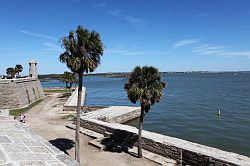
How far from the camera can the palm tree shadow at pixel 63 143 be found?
2063 centimetres

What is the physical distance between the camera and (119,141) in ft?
71.6

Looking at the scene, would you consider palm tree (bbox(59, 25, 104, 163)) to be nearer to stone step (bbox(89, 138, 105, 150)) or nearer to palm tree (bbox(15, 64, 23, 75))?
stone step (bbox(89, 138, 105, 150))

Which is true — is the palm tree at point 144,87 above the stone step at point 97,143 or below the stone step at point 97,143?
above

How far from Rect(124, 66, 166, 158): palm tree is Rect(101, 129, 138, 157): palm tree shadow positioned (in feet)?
6.85

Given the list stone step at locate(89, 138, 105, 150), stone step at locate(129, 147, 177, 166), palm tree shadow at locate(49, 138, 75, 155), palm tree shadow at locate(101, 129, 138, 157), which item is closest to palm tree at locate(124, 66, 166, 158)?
stone step at locate(129, 147, 177, 166)

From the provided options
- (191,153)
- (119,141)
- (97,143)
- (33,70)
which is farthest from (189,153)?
(33,70)

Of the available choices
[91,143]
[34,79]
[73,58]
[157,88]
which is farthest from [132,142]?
[34,79]

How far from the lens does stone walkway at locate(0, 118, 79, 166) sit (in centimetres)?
766

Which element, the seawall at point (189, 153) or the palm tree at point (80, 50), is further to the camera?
the palm tree at point (80, 50)

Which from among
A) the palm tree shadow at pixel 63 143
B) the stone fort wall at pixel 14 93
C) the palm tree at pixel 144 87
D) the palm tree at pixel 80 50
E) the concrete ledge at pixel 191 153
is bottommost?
the palm tree shadow at pixel 63 143

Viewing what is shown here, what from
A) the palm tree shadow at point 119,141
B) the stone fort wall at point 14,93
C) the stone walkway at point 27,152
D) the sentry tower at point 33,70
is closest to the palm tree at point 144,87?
the palm tree shadow at point 119,141

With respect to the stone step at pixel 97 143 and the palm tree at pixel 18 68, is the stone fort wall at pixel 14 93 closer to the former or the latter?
the stone step at pixel 97 143

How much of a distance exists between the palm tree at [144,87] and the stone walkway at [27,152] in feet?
27.0

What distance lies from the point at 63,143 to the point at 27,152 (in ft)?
43.8
